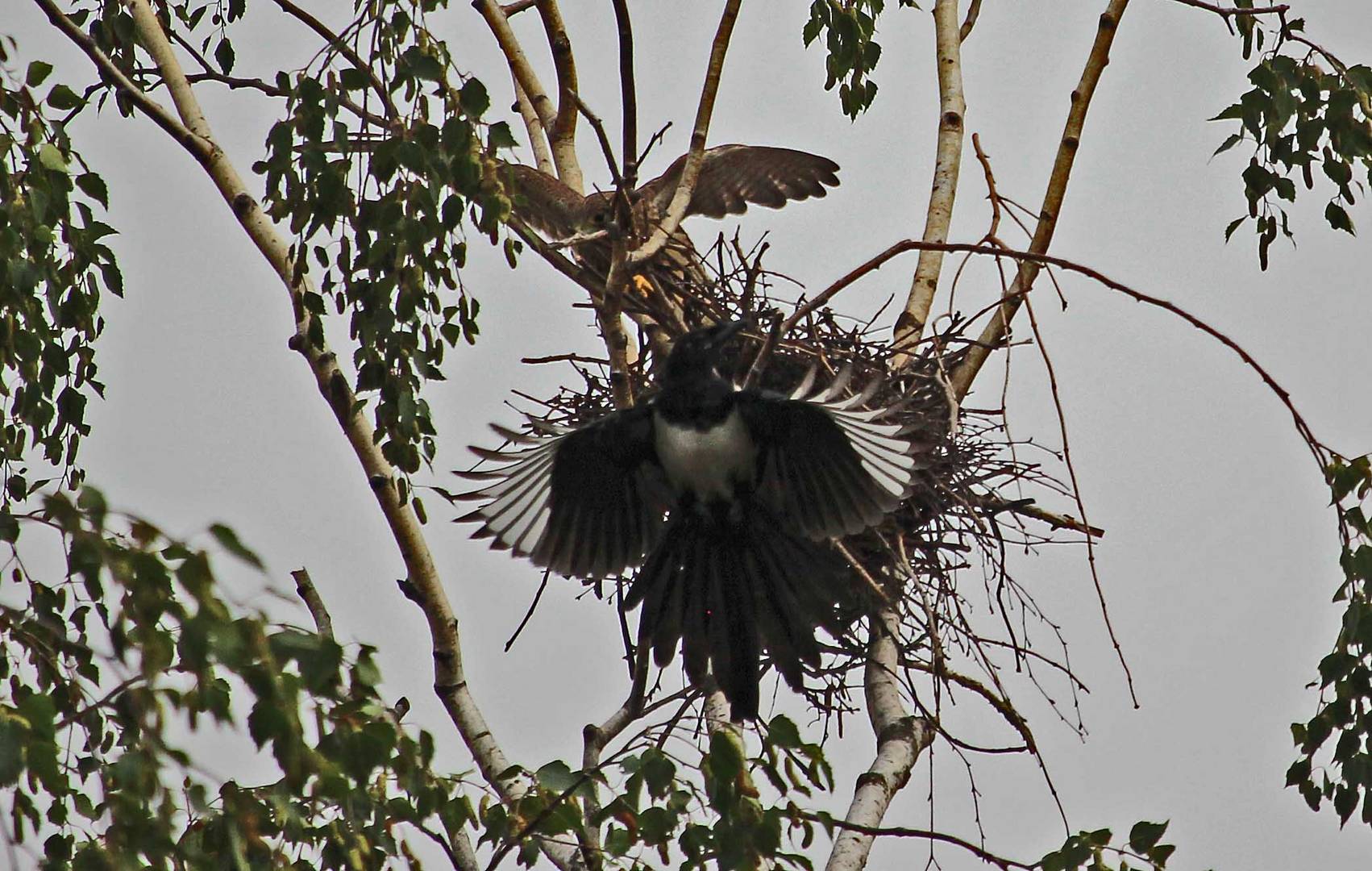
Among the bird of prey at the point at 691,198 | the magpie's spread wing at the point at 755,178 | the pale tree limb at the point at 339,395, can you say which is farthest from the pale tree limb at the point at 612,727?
the magpie's spread wing at the point at 755,178

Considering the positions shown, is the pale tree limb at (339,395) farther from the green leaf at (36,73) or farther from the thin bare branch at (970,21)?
the thin bare branch at (970,21)

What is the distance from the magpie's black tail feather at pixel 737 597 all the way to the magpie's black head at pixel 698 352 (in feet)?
1.05

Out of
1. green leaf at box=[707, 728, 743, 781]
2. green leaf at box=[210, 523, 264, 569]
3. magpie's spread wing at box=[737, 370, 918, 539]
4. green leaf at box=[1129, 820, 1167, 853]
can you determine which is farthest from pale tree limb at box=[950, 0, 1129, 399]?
green leaf at box=[210, 523, 264, 569]

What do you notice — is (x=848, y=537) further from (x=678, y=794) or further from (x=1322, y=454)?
(x=678, y=794)

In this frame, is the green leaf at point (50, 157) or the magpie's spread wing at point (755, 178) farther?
the magpie's spread wing at point (755, 178)

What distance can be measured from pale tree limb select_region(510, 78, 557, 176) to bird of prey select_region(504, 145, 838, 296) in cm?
8

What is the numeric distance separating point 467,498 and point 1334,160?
1.85 meters

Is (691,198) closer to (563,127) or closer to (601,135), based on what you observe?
(563,127)

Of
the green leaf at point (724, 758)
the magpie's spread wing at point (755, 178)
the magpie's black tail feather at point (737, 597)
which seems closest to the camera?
the green leaf at point (724, 758)

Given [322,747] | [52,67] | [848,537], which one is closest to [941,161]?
[848,537]

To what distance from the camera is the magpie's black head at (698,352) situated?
3.43 metres

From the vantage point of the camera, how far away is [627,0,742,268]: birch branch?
3.42 metres

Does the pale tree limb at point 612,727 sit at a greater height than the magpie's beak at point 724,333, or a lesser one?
lesser

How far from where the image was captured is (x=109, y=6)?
327 centimetres
